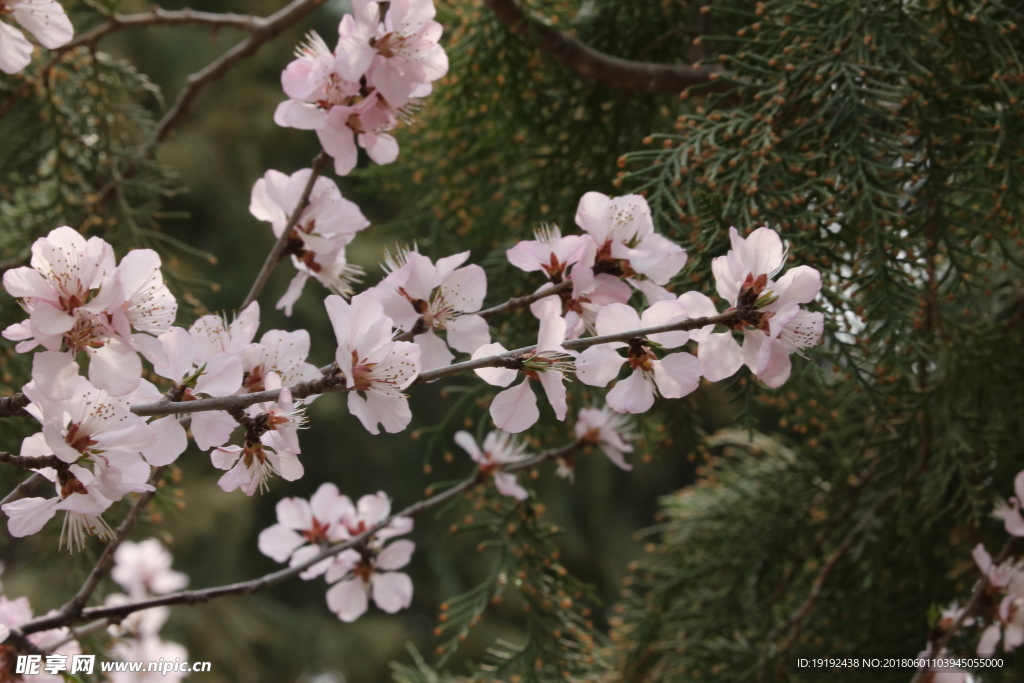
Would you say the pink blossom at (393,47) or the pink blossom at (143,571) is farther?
the pink blossom at (143,571)

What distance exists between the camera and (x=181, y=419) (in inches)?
21.1

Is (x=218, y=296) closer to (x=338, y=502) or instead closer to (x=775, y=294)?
(x=338, y=502)

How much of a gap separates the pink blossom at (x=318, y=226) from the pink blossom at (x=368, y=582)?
299 mm

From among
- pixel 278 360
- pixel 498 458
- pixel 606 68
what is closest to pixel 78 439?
pixel 278 360

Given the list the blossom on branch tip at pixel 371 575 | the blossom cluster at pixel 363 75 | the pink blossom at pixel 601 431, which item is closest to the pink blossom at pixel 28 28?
the blossom cluster at pixel 363 75

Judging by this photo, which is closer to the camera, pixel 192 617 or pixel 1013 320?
pixel 1013 320

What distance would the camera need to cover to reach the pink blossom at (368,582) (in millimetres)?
836

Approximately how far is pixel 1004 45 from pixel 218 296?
12.6ft

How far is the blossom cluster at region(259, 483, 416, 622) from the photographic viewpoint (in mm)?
837

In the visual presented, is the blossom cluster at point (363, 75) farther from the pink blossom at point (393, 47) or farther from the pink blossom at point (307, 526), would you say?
the pink blossom at point (307, 526)

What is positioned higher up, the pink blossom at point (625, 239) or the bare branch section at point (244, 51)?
the pink blossom at point (625, 239)

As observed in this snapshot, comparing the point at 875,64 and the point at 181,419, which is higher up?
the point at 875,64

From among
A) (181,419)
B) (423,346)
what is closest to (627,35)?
(423,346)

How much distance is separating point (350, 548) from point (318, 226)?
1.09 feet
